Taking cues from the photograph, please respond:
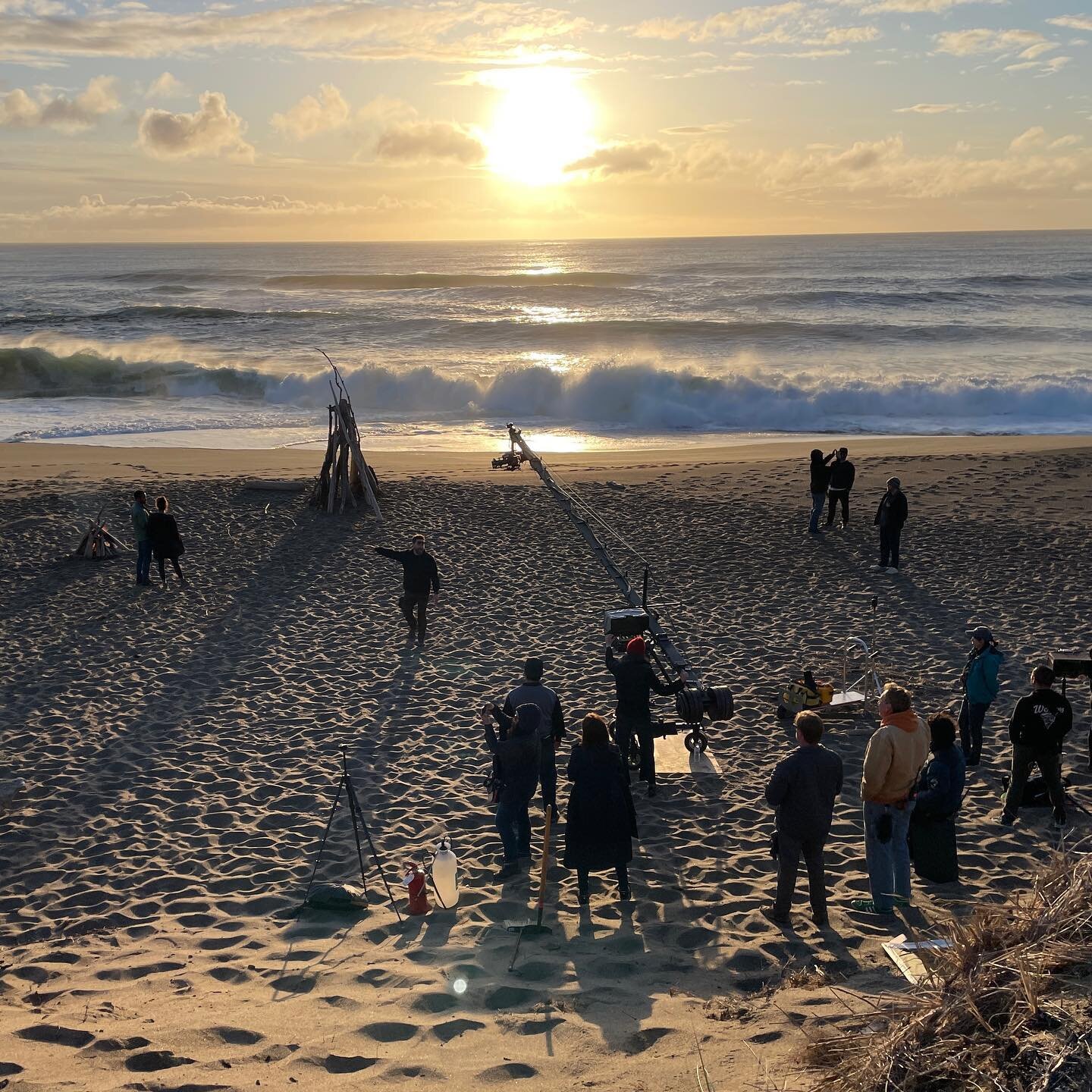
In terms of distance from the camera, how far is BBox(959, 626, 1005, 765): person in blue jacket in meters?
8.09

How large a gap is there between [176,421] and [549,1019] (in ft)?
90.6

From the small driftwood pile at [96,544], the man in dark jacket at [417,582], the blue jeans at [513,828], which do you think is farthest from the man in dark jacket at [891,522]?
the small driftwood pile at [96,544]

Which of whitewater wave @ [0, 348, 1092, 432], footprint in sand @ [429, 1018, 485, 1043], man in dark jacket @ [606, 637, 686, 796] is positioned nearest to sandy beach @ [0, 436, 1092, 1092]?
footprint in sand @ [429, 1018, 485, 1043]

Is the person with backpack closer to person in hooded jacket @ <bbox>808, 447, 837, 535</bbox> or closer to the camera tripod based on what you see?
the camera tripod

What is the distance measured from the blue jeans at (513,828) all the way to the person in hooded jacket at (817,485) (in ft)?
32.7

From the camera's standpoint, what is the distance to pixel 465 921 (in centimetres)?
627

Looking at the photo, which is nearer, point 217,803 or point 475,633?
point 217,803

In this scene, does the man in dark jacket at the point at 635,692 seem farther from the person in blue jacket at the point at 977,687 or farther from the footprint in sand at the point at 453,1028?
the footprint in sand at the point at 453,1028

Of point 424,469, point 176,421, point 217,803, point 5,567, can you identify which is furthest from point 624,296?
point 217,803

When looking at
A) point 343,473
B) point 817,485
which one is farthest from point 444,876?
point 343,473

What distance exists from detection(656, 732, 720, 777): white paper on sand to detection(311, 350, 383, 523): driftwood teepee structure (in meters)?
9.58

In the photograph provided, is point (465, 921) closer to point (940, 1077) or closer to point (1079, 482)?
point (940, 1077)

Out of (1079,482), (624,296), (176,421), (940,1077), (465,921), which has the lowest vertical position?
(465,921)

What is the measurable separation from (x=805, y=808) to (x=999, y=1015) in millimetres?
2641
